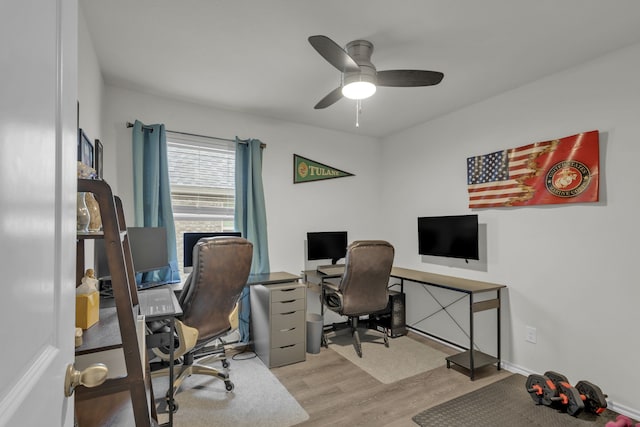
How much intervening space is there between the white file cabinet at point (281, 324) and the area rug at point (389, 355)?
0.51 metres

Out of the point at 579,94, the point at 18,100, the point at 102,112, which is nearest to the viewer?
the point at 18,100

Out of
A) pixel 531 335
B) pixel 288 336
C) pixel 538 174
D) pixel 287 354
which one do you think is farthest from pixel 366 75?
pixel 531 335

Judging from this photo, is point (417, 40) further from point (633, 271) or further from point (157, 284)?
point (157, 284)

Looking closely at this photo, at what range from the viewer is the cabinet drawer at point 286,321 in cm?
290

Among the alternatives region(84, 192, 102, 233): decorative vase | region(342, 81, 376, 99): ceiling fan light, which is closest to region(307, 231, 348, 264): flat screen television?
region(342, 81, 376, 99): ceiling fan light

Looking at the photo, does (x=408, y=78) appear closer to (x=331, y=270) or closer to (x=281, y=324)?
(x=331, y=270)

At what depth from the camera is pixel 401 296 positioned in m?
3.73

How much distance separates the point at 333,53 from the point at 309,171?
Result: 2.09 metres

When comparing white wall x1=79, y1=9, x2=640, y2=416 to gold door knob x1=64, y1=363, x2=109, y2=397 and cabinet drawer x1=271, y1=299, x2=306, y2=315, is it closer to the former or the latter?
cabinet drawer x1=271, y1=299, x2=306, y2=315

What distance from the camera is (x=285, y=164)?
373cm

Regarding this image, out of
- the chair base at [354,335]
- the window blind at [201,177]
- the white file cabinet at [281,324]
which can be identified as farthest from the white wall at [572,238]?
the window blind at [201,177]

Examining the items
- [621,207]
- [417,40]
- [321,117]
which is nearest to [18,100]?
[417,40]

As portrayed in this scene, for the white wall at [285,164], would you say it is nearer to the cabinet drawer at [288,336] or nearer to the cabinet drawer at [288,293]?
the cabinet drawer at [288,293]

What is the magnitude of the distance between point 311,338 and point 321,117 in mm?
2362
